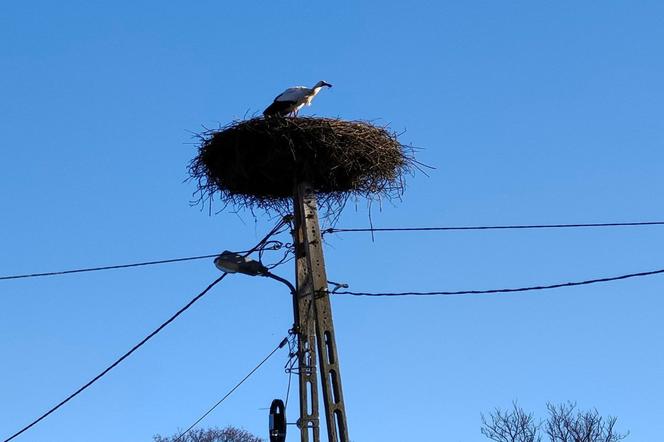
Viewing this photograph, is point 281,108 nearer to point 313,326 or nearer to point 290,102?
point 290,102

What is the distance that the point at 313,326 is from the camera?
10.4 metres

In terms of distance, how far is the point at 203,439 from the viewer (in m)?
36.1

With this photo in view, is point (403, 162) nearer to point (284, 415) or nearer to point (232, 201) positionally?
point (232, 201)

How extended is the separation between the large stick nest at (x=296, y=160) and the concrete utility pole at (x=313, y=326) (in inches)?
12.4

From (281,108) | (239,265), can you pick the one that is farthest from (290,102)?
(239,265)

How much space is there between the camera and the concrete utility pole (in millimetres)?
9883

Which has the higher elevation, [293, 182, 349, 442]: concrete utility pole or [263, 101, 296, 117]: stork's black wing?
[263, 101, 296, 117]: stork's black wing

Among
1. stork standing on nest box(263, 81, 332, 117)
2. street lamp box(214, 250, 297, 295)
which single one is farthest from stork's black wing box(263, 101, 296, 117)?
street lamp box(214, 250, 297, 295)

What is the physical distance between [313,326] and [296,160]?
1.49m

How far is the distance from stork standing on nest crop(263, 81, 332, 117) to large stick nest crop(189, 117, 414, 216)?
585 millimetres

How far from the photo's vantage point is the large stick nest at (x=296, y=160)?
11.1 m

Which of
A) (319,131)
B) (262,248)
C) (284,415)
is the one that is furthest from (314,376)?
(319,131)

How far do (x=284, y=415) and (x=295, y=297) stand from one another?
3.21ft

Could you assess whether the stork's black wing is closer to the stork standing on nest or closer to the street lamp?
the stork standing on nest
